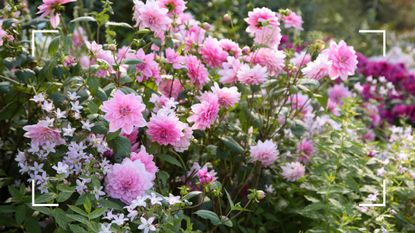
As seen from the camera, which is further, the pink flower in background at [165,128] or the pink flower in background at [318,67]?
the pink flower in background at [318,67]

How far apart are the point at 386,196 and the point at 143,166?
99 cm

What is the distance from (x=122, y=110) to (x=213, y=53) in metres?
0.58

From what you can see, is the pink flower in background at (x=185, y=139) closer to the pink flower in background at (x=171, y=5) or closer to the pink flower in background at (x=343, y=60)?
the pink flower in background at (x=171, y=5)

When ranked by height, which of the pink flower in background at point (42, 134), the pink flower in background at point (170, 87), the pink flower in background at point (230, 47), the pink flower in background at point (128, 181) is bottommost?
A: the pink flower in background at point (128, 181)

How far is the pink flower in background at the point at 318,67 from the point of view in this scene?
2.03 metres

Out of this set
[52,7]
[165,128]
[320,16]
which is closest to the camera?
Answer: [165,128]

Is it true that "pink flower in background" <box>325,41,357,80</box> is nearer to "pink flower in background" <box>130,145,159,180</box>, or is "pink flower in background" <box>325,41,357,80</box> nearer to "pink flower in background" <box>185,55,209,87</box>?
"pink flower in background" <box>185,55,209,87</box>

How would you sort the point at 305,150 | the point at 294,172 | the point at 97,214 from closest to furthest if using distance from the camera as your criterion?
1. the point at 97,214
2. the point at 294,172
3. the point at 305,150

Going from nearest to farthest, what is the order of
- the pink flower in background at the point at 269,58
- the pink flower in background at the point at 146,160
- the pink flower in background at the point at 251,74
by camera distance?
the pink flower in background at the point at 146,160, the pink flower in background at the point at 251,74, the pink flower in background at the point at 269,58

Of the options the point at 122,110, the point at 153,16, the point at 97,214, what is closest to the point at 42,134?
the point at 122,110

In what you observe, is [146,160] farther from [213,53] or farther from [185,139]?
[213,53]

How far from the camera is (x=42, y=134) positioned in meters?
1.77

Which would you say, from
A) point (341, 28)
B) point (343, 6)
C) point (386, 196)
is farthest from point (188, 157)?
point (343, 6)

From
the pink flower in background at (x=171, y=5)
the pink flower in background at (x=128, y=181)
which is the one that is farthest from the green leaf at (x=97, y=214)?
the pink flower in background at (x=171, y=5)
